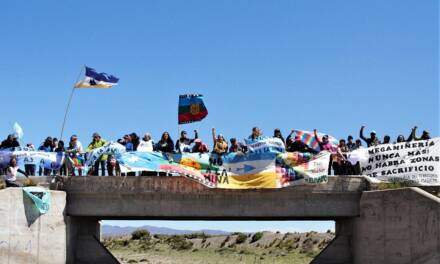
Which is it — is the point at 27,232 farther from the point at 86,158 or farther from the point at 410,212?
the point at 410,212

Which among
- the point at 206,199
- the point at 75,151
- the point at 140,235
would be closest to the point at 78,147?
the point at 75,151

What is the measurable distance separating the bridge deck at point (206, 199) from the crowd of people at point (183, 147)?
711 millimetres

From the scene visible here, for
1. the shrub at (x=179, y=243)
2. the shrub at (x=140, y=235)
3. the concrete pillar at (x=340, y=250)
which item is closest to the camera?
the concrete pillar at (x=340, y=250)

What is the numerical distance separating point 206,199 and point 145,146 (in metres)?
3.13

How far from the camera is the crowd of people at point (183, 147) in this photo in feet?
78.2

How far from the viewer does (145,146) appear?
24.2 metres

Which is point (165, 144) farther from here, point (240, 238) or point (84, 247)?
point (240, 238)

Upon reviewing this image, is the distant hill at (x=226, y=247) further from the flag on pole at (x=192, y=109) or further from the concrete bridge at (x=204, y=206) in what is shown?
the flag on pole at (x=192, y=109)

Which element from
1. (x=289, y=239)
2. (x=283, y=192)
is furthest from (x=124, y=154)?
(x=289, y=239)

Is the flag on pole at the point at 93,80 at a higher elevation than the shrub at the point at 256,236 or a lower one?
higher

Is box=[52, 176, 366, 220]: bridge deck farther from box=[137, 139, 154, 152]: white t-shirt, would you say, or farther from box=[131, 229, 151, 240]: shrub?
box=[131, 229, 151, 240]: shrub

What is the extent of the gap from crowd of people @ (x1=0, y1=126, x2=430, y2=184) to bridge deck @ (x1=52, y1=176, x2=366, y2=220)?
0.71 metres

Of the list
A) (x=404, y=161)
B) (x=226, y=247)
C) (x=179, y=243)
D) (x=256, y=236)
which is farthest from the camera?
(x=179, y=243)

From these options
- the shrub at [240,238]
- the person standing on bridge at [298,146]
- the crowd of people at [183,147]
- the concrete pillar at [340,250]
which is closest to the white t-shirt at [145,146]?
the crowd of people at [183,147]
